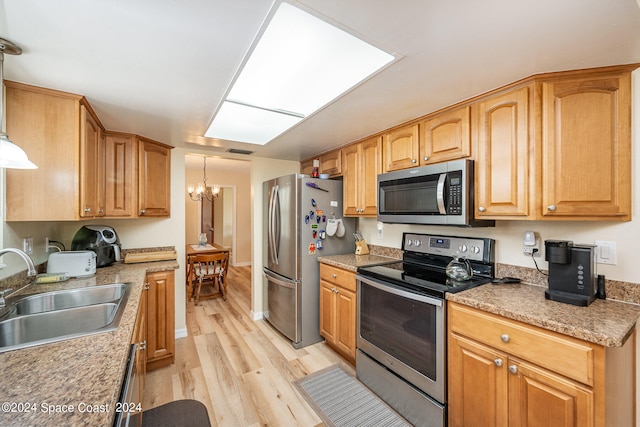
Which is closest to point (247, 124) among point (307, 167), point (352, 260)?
point (307, 167)

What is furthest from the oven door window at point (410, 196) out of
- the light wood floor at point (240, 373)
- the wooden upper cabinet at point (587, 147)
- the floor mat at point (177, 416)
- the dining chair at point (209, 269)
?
the dining chair at point (209, 269)

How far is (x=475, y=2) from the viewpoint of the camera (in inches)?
36.9

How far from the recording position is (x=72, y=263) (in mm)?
1962

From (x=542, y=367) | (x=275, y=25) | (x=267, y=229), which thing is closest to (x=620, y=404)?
(x=542, y=367)

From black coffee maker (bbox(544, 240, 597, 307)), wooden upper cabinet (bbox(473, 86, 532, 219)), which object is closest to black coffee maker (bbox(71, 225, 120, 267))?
wooden upper cabinet (bbox(473, 86, 532, 219))

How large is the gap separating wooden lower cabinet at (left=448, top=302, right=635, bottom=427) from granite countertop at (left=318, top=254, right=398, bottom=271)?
940 millimetres

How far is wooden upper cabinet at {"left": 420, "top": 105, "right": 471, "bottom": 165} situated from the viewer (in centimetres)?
180

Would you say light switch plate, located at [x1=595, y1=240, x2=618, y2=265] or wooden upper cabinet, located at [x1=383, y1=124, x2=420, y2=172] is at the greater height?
wooden upper cabinet, located at [x1=383, y1=124, x2=420, y2=172]

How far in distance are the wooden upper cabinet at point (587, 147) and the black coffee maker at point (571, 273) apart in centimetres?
18

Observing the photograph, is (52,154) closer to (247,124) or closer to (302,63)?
(247,124)

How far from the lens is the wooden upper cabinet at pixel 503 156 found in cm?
154

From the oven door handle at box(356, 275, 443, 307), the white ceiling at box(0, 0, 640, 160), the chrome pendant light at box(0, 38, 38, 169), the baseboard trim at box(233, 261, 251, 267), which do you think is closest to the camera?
the white ceiling at box(0, 0, 640, 160)

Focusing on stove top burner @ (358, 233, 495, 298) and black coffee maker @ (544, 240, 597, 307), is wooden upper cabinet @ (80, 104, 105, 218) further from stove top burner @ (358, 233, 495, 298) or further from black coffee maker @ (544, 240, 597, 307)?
black coffee maker @ (544, 240, 597, 307)

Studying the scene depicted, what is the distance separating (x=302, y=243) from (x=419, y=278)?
47.2 inches
